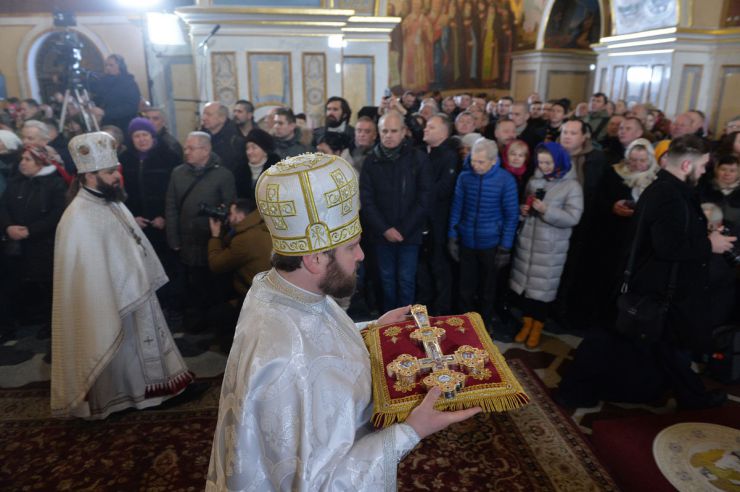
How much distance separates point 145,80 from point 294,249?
11.3m

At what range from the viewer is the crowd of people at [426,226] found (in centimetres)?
308

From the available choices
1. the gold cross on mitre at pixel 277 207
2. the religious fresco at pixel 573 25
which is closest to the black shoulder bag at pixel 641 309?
the gold cross on mitre at pixel 277 207

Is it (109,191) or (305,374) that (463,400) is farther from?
(109,191)

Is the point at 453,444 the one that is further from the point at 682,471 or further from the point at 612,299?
the point at 612,299

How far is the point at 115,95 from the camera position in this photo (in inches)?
306

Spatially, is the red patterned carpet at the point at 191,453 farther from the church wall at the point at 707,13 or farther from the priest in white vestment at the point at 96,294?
the church wall at the point at 707,13

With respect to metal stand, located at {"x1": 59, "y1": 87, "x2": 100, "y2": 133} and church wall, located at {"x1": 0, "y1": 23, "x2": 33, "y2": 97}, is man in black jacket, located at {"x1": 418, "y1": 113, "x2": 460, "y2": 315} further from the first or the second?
church wall, located at {"x1": 0, "y1": 23, "x2": 33, "y2": 97}

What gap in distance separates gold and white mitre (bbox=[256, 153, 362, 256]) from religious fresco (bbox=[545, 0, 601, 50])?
50.3 feet

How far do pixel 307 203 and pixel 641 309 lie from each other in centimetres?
243

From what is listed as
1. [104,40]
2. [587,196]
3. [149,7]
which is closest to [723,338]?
[587,196]

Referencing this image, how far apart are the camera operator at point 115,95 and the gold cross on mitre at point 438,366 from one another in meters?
7.36

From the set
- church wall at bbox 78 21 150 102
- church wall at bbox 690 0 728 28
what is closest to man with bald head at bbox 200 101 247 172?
church wall at bbox 78 21 150 102

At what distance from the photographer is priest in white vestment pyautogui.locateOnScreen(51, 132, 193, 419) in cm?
300

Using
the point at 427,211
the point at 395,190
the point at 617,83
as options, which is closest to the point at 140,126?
the point at 395,190
